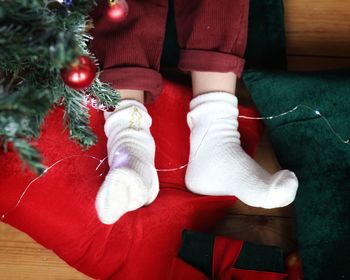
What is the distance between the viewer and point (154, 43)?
90 cm

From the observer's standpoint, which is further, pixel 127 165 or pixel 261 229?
pixel 261 229

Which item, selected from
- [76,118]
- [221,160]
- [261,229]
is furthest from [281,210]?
[76,118]

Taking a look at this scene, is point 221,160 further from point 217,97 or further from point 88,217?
point 88,217

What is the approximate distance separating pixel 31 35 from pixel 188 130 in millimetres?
476

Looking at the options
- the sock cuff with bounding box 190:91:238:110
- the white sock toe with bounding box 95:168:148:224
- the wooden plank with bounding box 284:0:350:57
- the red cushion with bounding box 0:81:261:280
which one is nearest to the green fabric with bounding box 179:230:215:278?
the red cushion with bounding box 0:81:261:280

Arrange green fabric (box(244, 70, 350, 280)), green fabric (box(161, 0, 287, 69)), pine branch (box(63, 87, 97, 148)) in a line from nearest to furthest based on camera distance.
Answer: pine branch (box(63, 87, 97, 148)) → green fabric (box(244, 70, 350, 280)) → green fabric (box(161, 0, 287, 69))

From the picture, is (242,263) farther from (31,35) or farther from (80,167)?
(31,35)

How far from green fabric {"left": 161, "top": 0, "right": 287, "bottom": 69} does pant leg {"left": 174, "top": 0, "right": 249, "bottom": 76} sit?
0.15m

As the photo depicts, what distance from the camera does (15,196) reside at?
86 cm

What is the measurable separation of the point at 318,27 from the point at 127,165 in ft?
1.86

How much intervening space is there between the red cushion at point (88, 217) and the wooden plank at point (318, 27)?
1.31 feet

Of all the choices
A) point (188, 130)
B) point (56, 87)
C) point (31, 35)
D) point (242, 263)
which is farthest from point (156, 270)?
point (31, 35)

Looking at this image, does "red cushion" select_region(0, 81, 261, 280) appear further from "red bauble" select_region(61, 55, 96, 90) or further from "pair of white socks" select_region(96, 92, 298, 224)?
"red bauble" select_region(61, 55, 96, 90)

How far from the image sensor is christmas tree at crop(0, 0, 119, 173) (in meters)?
0.51
